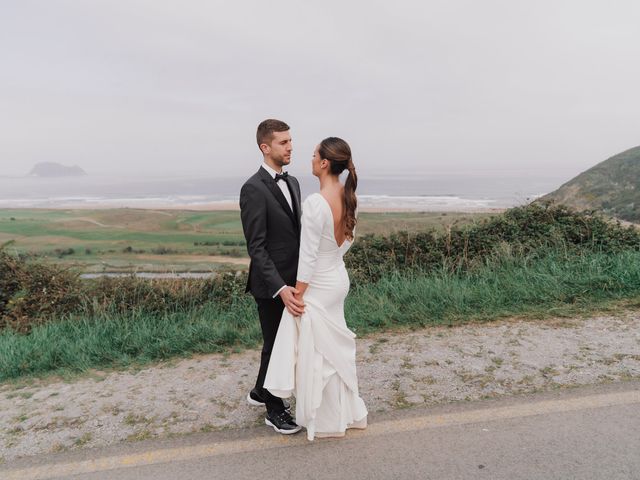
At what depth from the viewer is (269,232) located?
3.26 metres

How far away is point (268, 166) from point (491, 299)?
362 centimetres

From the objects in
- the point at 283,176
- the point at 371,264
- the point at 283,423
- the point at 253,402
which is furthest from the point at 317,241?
the point at 371,264

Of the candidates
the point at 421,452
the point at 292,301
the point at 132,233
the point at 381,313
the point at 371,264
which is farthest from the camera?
the point at 132,233

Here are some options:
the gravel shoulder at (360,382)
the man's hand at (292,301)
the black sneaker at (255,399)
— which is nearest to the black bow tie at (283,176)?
the man's hand at (292,301)

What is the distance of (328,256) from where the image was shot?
10.4 feet

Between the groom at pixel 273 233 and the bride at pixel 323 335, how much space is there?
141mm

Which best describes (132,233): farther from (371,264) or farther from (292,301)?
Result: (292,301)

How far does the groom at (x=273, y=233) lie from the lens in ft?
10.3

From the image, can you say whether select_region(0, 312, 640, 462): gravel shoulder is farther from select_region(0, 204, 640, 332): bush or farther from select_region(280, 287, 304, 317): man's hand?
select_region(0, 204, 640, 332): bush

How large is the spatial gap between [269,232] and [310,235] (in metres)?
0.40

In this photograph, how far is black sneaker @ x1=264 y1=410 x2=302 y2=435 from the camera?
321 cm

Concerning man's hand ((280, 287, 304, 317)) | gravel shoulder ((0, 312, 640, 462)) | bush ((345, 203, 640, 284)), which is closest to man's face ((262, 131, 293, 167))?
man's hand ((280, 287, 304, 317))

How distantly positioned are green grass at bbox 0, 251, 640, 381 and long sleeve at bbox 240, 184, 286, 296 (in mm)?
1882

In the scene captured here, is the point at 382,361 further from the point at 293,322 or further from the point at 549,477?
the point at 549,477
